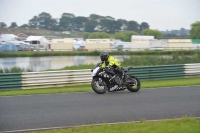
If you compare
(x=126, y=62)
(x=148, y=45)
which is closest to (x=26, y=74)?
(x=126, y=62)

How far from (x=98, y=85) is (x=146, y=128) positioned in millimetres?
5543

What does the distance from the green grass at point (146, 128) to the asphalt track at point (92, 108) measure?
642mm

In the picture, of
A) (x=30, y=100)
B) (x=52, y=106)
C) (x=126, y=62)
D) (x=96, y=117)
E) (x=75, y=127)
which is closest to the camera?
(x=75, y=127)

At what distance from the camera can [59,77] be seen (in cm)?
1480

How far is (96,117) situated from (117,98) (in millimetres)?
2978

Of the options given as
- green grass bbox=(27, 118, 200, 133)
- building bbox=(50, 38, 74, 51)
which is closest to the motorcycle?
green grass bbox=(27, 118, 200, 133)

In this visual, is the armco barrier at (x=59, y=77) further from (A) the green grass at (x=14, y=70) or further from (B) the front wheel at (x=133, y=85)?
(A) the green grass at (x=14, y=70)

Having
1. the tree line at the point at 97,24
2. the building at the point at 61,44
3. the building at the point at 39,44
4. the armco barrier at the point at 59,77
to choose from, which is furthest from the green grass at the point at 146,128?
the building at the point at 39,44

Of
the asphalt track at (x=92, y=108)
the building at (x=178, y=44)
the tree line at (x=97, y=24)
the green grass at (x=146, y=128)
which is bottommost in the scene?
the asphalt track at (x=92, y=108)

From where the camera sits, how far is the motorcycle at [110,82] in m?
12.0

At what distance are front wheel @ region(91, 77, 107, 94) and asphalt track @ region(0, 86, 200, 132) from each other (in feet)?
0.65

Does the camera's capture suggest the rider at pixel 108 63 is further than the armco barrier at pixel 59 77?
No

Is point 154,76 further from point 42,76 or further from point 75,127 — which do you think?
point 75,127

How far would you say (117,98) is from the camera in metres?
10.9
